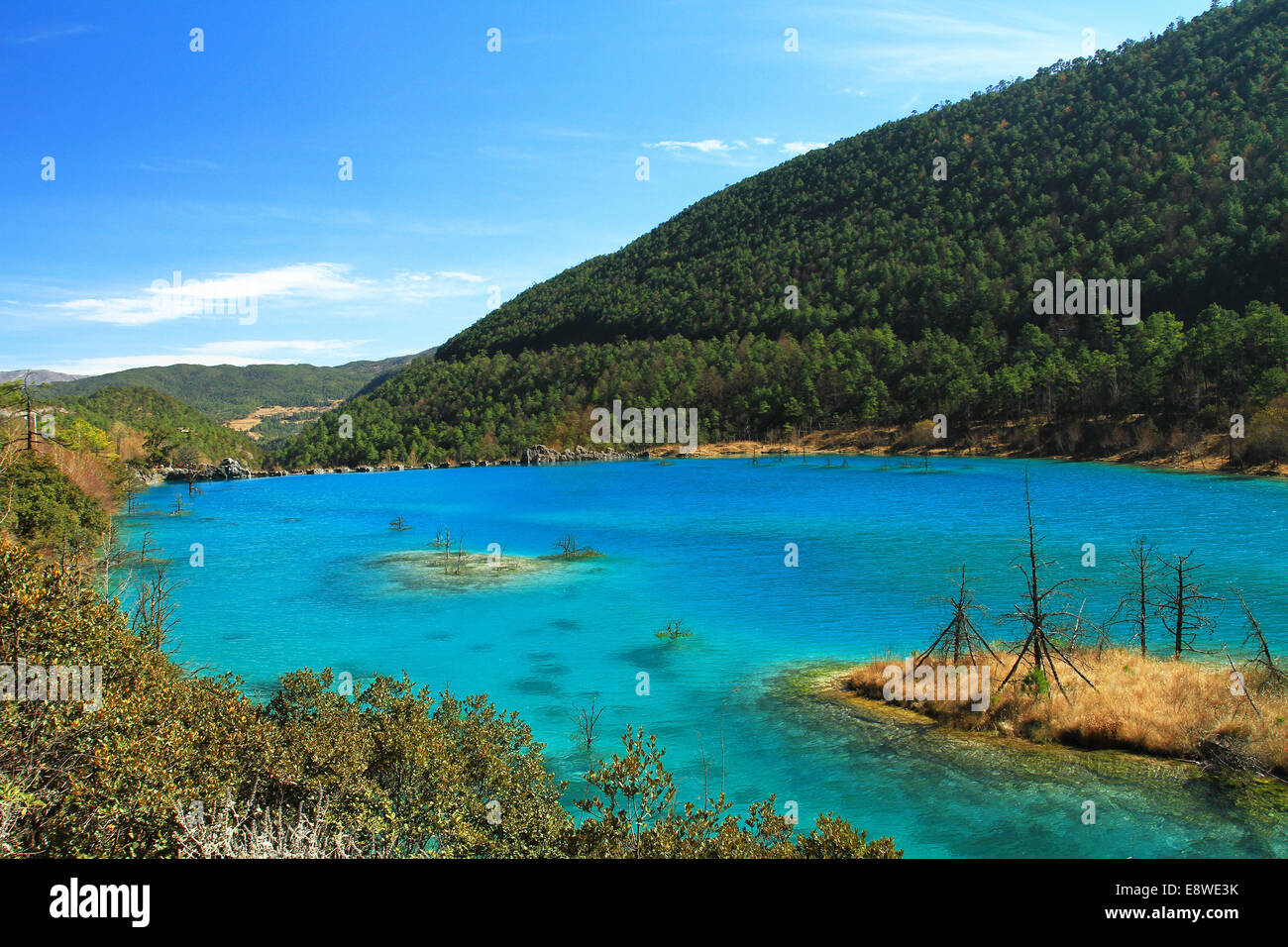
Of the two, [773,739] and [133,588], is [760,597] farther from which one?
[133,588]

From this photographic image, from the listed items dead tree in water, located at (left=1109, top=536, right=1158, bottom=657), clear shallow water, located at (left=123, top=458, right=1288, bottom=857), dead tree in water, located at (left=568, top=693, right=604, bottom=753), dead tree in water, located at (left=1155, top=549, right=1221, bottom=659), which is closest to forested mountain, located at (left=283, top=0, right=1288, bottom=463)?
clear shallow water, located at (left=123, top=458, right=1288, bottom=857)

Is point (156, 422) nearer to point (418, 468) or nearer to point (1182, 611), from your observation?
point (418, 468)

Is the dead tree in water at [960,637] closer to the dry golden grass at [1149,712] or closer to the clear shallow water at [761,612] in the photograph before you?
the dry golden grass at [1149,712]

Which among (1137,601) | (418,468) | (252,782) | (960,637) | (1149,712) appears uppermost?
(418,468)

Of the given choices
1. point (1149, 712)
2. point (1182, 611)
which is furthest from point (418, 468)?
point (1149, 712)
